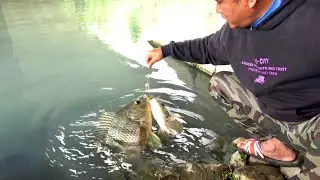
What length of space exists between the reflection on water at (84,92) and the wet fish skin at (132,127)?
0.13 meters

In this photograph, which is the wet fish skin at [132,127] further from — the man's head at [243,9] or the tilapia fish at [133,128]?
the man's head at [243,9]

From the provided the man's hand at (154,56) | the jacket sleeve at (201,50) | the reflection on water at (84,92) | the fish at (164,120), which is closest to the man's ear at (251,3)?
the jacket sleeve at (201,50)

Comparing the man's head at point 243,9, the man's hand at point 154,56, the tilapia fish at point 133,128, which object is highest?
the man's head at point 243,9

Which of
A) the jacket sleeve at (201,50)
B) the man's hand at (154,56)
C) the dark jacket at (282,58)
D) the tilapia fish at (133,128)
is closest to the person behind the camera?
the dark jacket at (282,58)

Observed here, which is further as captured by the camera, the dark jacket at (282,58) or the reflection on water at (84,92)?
the reflection on water at (84,92)

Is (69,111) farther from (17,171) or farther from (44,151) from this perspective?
(17,171)

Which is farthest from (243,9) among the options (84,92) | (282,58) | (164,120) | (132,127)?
(84,92)

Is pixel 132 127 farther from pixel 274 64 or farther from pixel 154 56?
pixel 274 64

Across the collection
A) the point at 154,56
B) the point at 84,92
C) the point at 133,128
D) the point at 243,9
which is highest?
the point at 243,9

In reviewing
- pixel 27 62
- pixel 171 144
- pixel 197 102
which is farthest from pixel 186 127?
pixel 27 62

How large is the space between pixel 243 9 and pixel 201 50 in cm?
87

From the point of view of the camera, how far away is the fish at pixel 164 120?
3.77m

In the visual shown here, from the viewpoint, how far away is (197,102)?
197 inches

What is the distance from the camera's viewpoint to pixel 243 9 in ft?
8.86
